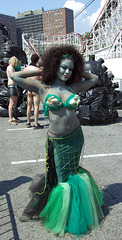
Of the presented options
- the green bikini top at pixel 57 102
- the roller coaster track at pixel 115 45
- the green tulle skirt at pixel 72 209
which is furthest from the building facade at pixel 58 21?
the green tulle skirt at pixel 72 209

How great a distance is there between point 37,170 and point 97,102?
3480 millimetres

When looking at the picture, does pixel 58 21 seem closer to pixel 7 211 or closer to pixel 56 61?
pixel 56 61

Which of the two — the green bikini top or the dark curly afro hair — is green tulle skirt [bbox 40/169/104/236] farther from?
the dark curly afro hair

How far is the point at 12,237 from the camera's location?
2.32 meters

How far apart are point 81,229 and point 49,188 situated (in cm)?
52

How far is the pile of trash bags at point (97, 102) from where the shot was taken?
6.81m

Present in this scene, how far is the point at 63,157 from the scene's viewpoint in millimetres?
2488

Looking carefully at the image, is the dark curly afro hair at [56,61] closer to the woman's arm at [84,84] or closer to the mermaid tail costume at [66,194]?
the woman's arm at [84,84]

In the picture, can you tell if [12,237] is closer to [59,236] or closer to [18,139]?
[59,236]

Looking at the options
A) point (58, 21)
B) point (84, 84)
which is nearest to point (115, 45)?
point (84, 84)

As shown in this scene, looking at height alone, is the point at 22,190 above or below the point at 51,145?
below

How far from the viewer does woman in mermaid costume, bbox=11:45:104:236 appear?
2.32 meters

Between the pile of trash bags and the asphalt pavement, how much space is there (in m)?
0.27

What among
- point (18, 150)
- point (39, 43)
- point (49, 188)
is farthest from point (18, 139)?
point (39, 43)
